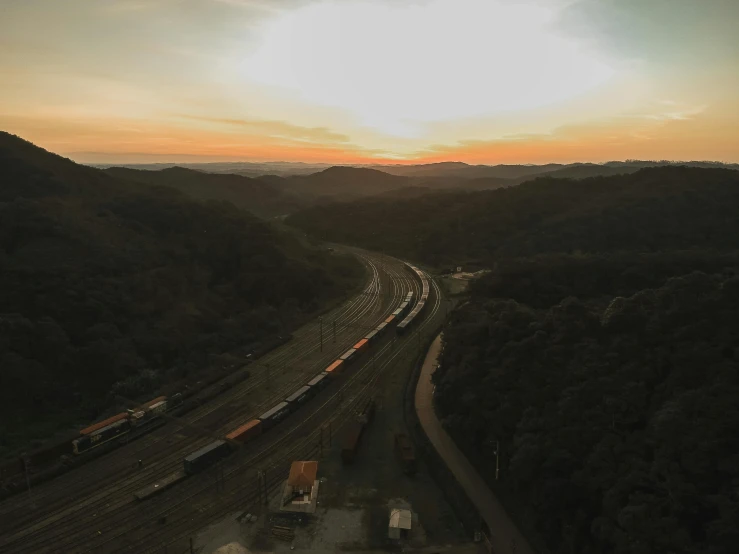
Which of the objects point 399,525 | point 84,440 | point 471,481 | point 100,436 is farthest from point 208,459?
point 471,481

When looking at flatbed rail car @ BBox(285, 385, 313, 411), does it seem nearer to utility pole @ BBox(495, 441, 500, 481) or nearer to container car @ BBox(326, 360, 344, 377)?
container car @ BBox(326, 360, 344, 377)

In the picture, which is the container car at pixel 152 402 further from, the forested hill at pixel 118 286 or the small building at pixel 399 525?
the small building at pixel 399 525

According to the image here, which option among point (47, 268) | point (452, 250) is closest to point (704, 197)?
point (452, 250)

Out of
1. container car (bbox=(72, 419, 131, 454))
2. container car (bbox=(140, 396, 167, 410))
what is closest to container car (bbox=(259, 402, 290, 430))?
container car (bbox=(140, 396, 167, 410))

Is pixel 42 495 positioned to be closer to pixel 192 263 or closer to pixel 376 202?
pixel 192 263

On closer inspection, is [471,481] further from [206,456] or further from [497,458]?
[206,456]
